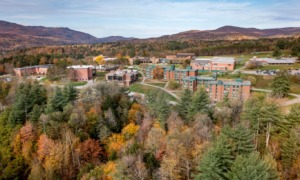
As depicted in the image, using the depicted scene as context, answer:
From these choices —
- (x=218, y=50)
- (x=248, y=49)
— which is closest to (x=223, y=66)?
(x=218, y=50)

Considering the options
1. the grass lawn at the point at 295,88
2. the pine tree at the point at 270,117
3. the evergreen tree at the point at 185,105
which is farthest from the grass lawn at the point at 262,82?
the pine tree at the point at 270,117

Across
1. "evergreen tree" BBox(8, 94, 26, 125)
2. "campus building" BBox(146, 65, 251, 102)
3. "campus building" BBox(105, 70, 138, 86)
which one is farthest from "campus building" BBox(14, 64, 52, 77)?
"campus building" BBox(146, 65, 251, 102)

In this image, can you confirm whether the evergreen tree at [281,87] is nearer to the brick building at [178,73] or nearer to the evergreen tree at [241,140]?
the brick building at [178,73]

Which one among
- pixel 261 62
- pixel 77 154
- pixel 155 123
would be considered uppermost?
pixel 261 62

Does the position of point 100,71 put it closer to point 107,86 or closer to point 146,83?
point 146,83

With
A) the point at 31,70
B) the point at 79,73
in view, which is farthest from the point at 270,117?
the point at 31,70
